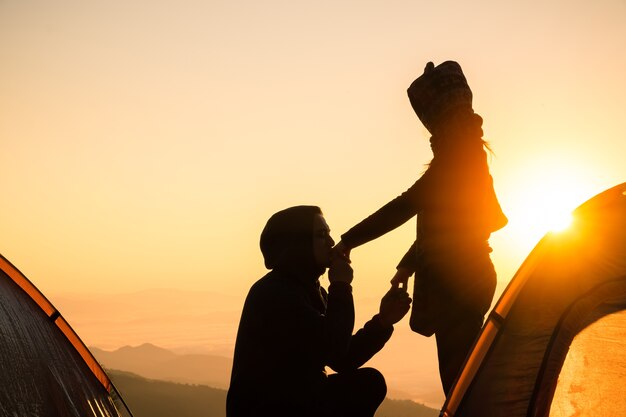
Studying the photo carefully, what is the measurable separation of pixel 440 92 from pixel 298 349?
2309mm

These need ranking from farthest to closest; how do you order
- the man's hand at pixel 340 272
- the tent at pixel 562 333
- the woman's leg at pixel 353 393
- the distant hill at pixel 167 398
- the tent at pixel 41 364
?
the distant hill at pixel 167 398 < the man's hand at pixel 340 272 < the woman's leg at pixel 353 393 < the tent at pixel 562 333 < the tent at pixel 41 364

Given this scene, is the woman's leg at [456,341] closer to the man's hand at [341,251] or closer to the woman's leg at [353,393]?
the woman's leg at [353,393]

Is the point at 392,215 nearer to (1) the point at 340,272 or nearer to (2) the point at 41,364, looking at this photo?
(1) the point at 340,272

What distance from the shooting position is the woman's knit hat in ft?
18.7

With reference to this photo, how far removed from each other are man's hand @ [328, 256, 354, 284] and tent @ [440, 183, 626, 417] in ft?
3.22

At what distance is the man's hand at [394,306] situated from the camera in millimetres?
5328

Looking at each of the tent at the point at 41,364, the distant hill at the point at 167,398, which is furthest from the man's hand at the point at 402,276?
the distant hill at the point at 167,398

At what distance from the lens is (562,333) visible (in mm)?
4758

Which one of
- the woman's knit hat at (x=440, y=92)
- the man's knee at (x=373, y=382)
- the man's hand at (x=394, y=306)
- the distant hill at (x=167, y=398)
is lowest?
the distant hill at (x=167, y=398)

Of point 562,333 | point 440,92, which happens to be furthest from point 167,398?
point 562,333

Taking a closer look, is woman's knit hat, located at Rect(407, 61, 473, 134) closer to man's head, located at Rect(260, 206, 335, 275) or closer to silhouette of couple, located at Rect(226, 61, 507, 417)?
silhouette of couple, located at Rect(226, 61, 507, 417)

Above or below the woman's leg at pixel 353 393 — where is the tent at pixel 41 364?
above

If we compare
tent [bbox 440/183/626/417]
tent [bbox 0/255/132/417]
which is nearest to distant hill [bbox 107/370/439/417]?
tent [bbox 0/255/132/417]

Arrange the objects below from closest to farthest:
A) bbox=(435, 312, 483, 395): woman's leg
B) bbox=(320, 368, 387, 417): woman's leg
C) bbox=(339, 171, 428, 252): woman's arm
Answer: bbox=(320, 368, 387, 417): woman's leg → bbox=(435, 312, 483, 395): woman's leg → bbox=(339, 171, 428, 252): woman's arm
